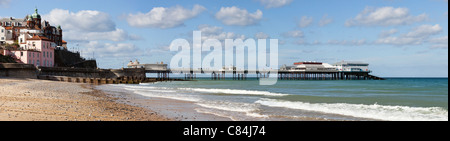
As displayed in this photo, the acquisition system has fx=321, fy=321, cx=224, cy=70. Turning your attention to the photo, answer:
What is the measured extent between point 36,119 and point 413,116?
13034 millimetres

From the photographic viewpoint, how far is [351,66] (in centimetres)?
10369

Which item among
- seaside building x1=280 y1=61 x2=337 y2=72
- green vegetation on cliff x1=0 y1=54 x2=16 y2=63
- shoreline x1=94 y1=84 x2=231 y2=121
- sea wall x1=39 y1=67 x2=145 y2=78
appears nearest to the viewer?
shoreline x1=94 y1=84 x2=231 y2=121

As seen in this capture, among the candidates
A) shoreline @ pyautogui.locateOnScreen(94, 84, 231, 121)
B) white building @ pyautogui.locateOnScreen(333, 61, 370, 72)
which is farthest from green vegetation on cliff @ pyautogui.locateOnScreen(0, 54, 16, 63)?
white building @ pyautogui.locateOnScreen(333, 61, 370, 72)

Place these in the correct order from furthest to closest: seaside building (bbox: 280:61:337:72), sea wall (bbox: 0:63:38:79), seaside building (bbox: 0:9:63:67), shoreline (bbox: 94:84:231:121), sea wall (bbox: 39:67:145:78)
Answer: seaside building (bbox: 280:61:337:72)
seaside building (bbox: 0:9:63:67)
sea wall (bbox: 39:67:145:78)
sea wall (bbox: 0:63:38:79)
shoreline (bbox: 94:84:231:121)

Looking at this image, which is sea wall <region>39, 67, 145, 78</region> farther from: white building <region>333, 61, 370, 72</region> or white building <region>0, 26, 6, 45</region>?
white building <region>333, 61, 370, 72</region>

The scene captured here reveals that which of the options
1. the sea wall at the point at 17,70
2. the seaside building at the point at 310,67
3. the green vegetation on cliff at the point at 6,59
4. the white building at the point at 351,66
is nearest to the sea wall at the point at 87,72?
the sea wall at the point at 17,70

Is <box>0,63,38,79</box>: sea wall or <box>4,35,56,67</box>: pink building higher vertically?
<box>4,35,56,67</box>: pink building

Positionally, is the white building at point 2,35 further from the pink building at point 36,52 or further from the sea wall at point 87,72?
the sea wall at point 87,72

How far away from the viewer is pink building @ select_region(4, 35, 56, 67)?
51.0 metres

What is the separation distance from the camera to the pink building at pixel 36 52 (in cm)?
5100

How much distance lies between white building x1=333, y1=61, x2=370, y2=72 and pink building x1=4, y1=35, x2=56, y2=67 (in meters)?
81.6

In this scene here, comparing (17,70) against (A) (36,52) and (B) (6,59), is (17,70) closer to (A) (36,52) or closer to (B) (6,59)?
(B) (6,59)
